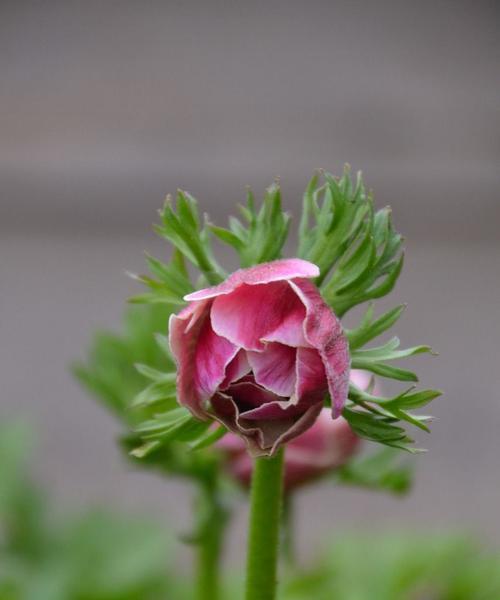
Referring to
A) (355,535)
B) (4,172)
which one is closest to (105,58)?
(4,172)

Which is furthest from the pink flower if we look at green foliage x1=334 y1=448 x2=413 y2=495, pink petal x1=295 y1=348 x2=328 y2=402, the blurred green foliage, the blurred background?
the blurred background


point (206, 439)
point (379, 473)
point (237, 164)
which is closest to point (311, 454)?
point (379, 473)

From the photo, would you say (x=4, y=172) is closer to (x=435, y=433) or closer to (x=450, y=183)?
(x=450, y=183)

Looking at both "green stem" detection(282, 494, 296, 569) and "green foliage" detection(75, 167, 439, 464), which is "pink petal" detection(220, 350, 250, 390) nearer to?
"green foliage" detection(75, 167, 439, 464)

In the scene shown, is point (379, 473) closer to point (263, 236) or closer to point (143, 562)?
point (263, 236)

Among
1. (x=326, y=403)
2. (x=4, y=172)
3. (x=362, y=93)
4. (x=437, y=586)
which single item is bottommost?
(x=437, y=586)

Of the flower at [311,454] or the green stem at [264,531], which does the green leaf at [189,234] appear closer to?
the green stem at [264,531]

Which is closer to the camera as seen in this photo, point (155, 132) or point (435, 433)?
point (435, 433)
